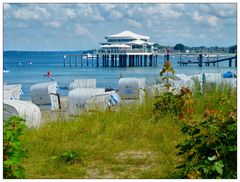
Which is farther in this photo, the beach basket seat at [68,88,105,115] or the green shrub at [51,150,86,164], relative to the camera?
the beach basket seat at [68,88,105,115]

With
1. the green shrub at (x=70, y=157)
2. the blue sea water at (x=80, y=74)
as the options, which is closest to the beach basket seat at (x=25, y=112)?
the green shrub at (x=70, y=157)

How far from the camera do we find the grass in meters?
4.47

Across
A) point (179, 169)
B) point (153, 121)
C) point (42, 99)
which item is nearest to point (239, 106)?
point (179, 169)

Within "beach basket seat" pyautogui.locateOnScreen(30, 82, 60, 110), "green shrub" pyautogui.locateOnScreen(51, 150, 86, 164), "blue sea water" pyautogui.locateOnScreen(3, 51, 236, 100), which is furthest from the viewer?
"blue sea water" pyautogui.locateOnScreen(3, 51, 236, 100)

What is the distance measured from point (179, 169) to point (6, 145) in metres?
1.48

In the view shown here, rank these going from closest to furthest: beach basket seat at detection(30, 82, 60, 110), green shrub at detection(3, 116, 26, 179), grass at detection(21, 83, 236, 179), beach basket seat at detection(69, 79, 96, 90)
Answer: green shrub at detection(3, 116, 26, 179) → grass at detection(21, 83, 236, 179) → beach basket seat at detection(30, 82, 60, 110) → beach basket seat at detection(69, 79, 96, 90)

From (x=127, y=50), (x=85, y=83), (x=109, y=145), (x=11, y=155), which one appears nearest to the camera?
(x=11, y=155)

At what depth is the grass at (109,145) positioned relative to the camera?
447 centimetres

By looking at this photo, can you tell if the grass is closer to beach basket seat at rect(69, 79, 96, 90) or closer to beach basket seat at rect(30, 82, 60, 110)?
beach basket seat at rect(30, 82, 60, 110)

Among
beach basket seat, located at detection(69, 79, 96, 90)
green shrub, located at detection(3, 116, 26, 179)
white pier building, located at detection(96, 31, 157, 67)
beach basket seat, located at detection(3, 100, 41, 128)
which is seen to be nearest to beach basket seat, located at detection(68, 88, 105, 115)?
beach basket seat, located at detection(3, 100, 41, 128)

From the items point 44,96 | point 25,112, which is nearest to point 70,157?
point 25,112

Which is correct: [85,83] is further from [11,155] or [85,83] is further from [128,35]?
[128,35]

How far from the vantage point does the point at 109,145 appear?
5410mm

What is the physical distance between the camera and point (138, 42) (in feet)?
266
